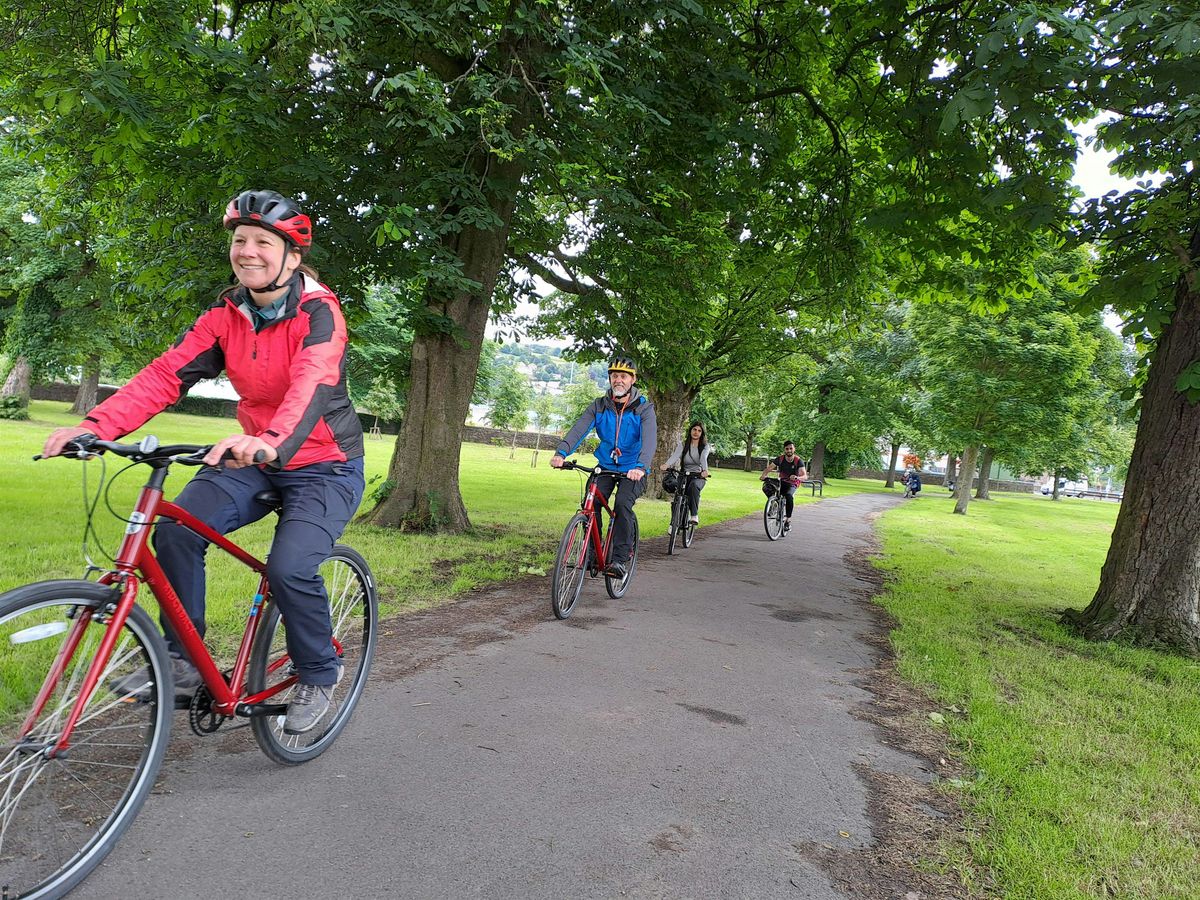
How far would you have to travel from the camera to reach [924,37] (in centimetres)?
878

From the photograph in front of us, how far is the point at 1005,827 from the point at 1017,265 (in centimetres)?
925

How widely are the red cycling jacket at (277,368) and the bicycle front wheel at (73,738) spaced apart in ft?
2.48

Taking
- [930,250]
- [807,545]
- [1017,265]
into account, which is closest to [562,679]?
[930,250]

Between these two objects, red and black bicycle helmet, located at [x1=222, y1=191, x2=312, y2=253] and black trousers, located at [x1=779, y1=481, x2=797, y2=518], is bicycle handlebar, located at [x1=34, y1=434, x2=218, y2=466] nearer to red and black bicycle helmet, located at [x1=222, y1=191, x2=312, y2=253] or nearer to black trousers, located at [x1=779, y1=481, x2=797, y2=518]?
red and black bicycle helmet, located at [x1=222, y1=191, x2=312, y2=253]

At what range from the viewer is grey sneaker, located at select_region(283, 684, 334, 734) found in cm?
303

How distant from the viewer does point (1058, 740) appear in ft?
14.3

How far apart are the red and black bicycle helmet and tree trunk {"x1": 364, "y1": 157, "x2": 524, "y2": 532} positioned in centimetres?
705

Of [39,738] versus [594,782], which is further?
[594,782]

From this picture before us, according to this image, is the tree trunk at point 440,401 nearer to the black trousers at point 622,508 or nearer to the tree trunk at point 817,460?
the black trousers at point 622,508

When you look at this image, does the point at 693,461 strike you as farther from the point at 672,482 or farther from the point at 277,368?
the point at 277,368

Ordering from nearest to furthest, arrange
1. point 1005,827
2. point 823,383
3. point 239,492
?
point 239,492
point 1005,827
point 823,383

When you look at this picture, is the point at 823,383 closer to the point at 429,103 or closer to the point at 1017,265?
the point at 1017,265

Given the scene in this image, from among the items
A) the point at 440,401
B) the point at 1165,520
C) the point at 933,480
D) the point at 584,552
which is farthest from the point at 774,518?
the point at 933,480

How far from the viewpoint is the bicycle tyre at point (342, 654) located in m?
3.02
